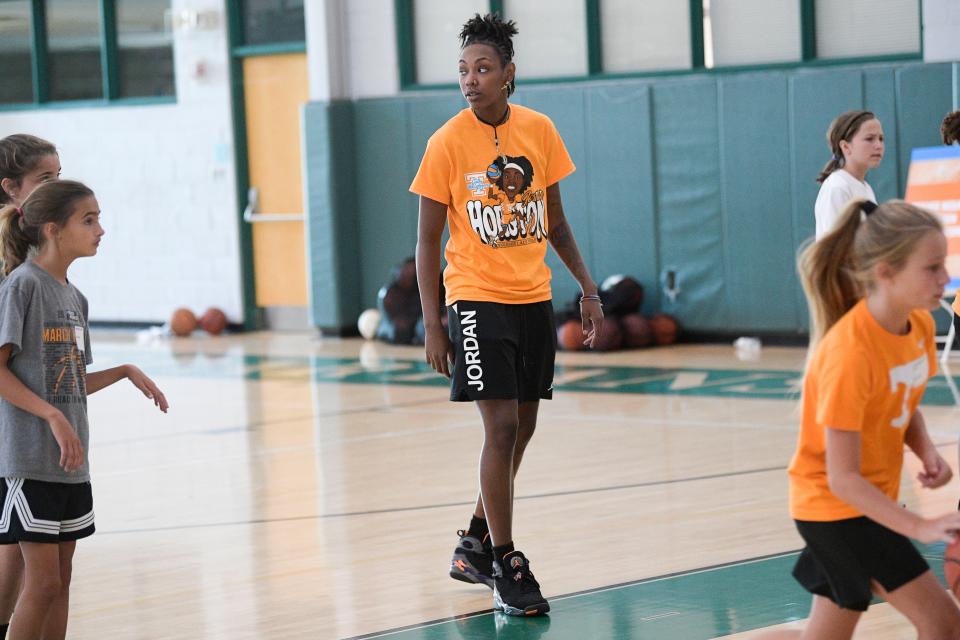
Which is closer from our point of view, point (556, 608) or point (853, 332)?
point (853, 332)

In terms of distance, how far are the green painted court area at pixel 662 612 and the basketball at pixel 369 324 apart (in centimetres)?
851

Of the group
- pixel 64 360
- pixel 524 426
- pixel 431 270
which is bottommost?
pixel 524 426

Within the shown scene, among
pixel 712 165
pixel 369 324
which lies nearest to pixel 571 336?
pixel 712 165

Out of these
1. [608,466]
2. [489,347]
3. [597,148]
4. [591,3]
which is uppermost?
[591,3]

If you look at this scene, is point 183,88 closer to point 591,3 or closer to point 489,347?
point 591,3

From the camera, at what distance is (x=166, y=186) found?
49.3ft

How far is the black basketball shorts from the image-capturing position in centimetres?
303

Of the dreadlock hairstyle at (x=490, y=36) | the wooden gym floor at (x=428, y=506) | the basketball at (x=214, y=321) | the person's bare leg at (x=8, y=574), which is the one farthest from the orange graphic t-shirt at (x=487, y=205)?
the basketball at (x=214, y=321)

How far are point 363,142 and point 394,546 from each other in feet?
Result: 27.8

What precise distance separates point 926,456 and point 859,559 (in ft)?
1.01

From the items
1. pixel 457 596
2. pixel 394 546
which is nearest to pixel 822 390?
pixel 457 596

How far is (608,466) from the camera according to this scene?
7.15 m

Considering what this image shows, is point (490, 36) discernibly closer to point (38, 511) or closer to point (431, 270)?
point (431, 270)

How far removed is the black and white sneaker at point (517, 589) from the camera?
15.0 ft
